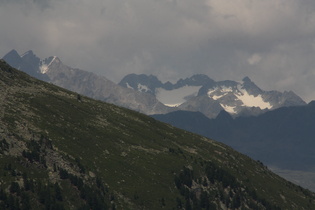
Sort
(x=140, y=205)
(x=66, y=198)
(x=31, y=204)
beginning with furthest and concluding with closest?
(x=140, y=205)
(x=66, y=198)
(x=31, y=204)

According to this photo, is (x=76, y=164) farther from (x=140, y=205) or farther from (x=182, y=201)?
(x=182, y=201)

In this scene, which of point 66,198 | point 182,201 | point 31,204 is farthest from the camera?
point 182,201

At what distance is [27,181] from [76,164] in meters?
27.2

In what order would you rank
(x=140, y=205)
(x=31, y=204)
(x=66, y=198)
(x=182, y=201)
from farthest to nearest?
(x=182, y=201) < (x=140, y=205) < (x=66, y=198) < (x=31, y=204)

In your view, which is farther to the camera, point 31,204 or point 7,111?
point 7,111

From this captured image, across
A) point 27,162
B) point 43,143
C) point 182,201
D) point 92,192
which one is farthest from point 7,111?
point 182,201

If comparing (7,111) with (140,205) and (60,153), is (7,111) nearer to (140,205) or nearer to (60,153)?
(60,153)

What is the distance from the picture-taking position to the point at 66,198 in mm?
151500

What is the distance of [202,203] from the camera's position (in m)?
192

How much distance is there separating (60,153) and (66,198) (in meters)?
27.5

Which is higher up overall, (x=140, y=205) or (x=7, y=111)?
(x=7, y=111)

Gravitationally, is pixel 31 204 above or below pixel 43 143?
below

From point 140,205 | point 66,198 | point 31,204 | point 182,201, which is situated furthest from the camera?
point 182,201

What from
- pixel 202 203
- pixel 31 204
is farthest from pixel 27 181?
pixel 202 203
